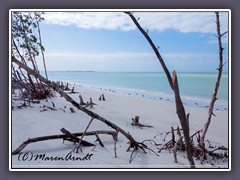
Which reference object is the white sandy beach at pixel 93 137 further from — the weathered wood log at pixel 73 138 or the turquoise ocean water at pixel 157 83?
the turquoise ocean water at pixel 157 83

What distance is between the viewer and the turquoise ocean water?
3.77 metres

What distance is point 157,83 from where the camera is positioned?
5.93m

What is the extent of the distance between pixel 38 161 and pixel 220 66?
2.52 metres

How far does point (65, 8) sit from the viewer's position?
9.62 feet

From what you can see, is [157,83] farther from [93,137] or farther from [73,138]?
[73,138]

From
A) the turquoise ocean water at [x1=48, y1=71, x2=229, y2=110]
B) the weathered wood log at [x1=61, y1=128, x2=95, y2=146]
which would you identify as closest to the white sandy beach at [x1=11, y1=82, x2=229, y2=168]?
the weathered wood log at [x1=61, y1=128, x2=95, y2=146]

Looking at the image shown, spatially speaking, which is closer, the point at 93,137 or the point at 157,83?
the point at 93,137

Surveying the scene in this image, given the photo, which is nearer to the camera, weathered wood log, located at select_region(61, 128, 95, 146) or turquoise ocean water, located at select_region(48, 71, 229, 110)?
weathered wood log, located at select_region(61, 128, 95, 146)

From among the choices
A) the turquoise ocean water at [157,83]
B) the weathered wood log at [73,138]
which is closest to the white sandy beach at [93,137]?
the weathered wood log at [73,138]

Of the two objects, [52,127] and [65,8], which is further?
[52,127]

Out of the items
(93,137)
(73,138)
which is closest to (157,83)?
(93,137)

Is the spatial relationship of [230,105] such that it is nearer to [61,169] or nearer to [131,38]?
[131,38]

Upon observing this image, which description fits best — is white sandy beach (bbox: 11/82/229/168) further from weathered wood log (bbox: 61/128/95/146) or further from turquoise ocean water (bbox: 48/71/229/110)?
turquoise ocean water (bbox: 48/71/229/110)
